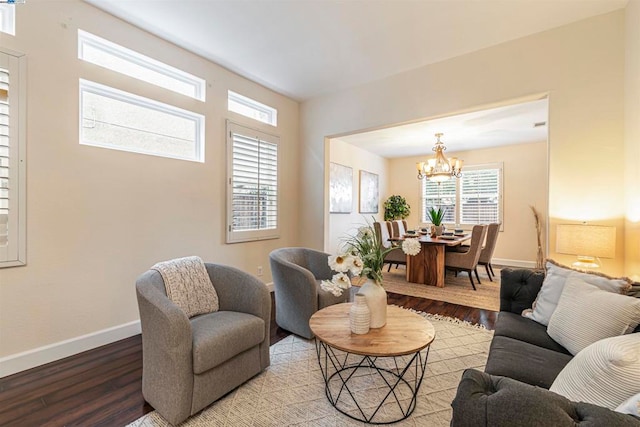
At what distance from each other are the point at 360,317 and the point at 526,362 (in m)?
0.85

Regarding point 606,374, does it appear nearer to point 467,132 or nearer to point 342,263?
point 342,263

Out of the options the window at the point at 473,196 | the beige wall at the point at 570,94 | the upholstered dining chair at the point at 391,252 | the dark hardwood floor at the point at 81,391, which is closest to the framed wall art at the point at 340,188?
the upholstered dining chair at the point at 391,252

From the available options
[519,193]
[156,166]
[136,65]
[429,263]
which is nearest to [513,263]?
[519,193]

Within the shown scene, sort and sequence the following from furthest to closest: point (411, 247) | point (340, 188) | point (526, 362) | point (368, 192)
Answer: point (368, 192) < point (340, 188) < point (411, 247) < point (526, 362)

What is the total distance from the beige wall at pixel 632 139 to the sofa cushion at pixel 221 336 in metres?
2.81

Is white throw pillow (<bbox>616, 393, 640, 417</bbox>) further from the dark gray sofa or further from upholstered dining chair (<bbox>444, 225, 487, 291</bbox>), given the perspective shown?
upholstered dining chair (<bbox>444, 225, 487, 291</bbox>)

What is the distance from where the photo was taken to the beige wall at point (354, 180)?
5816 mm

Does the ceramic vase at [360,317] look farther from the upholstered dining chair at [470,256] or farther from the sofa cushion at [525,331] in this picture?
the upholstered dining chair at [470,256]

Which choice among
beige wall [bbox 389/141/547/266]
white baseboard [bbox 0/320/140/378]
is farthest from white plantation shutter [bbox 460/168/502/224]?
white baseboard [bbox 0/320/140/378]

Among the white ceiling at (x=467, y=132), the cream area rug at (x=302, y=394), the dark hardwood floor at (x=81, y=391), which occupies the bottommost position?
the dark hardwood floor at (x=81, y=391)

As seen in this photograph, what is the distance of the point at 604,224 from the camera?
2467 millimetres

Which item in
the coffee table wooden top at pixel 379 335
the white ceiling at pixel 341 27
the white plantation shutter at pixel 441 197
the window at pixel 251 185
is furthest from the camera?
the white plantation shutter at pixel 441 197

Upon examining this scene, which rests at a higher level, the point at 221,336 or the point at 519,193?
the point at 519,193

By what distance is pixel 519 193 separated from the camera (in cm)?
609
